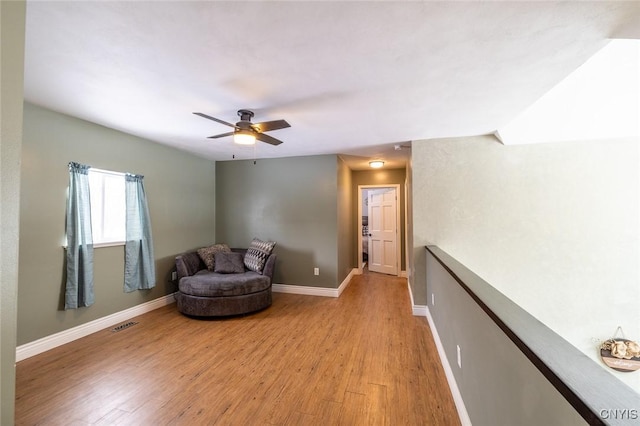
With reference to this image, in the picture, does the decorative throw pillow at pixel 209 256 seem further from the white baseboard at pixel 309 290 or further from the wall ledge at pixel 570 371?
the wall ledge at pixel 570 371

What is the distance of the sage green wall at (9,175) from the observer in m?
0.87

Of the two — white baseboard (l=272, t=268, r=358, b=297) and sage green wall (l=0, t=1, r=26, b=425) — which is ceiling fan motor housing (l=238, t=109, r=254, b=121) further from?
white baseboard (l=272, t=268, r=358, b=297)

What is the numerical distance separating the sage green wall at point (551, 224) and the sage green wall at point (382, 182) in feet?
7.79

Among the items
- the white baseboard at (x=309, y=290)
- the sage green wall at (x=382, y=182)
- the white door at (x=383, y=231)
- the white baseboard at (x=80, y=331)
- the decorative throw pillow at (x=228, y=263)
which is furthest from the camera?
the white door at (x=383, y=231)

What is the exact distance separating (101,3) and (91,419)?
99.5 inches

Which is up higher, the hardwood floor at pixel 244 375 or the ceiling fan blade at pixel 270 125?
the ceiling fan blade at pixel 270 125

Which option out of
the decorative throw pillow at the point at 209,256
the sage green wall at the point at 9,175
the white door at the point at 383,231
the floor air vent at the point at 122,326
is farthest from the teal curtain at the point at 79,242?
the white door at the point at 383,231

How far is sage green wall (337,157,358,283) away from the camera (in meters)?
4.82

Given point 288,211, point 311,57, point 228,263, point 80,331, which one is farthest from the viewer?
point 288,211

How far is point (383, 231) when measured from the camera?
Answer: 637 centimetres

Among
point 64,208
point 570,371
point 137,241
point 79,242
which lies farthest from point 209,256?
point 570,371

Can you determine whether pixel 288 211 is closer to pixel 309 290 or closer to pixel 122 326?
pixel 309 290

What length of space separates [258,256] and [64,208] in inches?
92.7

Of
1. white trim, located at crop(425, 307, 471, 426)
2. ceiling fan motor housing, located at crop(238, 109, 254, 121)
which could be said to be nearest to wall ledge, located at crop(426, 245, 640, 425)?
white trim, located at crop(425, 307, 471, 426)
